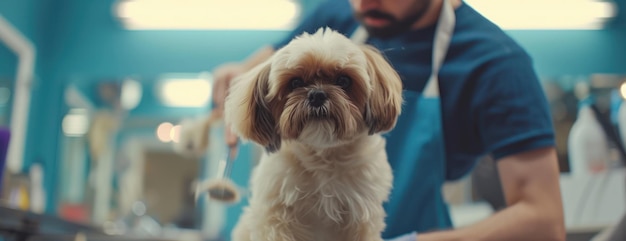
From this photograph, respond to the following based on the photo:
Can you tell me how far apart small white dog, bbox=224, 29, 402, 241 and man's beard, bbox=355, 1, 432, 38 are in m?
0.05

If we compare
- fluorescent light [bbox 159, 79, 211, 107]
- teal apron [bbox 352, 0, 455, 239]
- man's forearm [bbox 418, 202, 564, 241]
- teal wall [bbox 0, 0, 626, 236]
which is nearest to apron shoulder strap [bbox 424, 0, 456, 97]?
teal apron [bbox 352, 0, 455, 239]

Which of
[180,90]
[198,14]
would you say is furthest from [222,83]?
[180,90]

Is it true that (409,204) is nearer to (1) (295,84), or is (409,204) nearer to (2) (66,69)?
(1) (295,84)

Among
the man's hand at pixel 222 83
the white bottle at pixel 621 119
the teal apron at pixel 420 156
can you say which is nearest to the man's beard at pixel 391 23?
the teal apron at pixel 420 156

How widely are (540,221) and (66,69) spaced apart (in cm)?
137

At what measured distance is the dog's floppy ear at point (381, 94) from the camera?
30cm

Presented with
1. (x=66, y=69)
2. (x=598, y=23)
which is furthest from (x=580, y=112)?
(x=66, y=69)

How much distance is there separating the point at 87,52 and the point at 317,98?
4.04 feet

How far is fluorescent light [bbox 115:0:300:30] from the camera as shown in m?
1.12

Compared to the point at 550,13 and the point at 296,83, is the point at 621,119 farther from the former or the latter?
the point at 296,83

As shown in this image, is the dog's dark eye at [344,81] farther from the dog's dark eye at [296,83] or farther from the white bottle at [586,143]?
the white bottle at [586,143]

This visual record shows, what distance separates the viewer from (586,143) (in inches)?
22.6

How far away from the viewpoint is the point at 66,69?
1.48 m

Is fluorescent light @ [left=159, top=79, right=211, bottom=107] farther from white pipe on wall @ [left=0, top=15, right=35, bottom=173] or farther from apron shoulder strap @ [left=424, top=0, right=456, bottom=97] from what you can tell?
apron shoulder strap @ [left=424, top=0, right=456, bottom=97]
